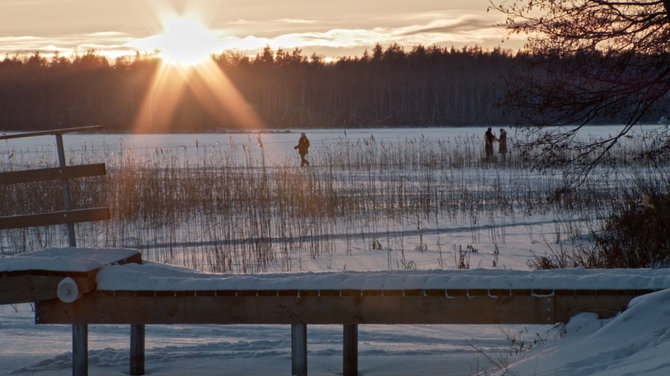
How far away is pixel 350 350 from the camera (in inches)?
183

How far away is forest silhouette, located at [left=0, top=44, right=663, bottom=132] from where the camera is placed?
90125 millimetres

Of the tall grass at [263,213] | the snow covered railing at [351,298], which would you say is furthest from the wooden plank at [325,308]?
the tall grass at [263,213]

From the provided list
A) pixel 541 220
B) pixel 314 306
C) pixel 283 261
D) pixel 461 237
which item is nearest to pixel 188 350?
pixel 314 306

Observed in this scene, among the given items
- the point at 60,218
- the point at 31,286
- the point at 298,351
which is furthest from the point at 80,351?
the point at 60,218

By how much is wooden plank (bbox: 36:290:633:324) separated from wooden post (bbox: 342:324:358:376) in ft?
2.04

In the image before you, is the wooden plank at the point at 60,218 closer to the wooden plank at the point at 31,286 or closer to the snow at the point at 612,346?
the wooden plank at the point at 31,286

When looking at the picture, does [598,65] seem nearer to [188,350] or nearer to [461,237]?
[461,237]

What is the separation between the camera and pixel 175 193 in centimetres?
1345

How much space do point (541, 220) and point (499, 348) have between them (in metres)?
6.73

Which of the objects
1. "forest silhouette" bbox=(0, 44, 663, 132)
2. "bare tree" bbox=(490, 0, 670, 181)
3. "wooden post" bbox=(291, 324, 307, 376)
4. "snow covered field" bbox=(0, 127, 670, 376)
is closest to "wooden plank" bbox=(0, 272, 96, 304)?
"snow covered field" bbox=(0, 127, 670, 376)

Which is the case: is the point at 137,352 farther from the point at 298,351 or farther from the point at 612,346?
the point at 612,346

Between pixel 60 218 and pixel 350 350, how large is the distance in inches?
106

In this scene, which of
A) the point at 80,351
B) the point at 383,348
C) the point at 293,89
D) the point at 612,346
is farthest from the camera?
the point at 293,89

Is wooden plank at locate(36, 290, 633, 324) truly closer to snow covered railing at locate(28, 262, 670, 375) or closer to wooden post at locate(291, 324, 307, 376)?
snow covered railing at locate(28, 262, 670, 375)
